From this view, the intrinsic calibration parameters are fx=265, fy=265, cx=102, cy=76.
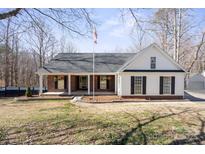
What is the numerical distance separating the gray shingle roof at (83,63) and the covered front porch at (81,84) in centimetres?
66

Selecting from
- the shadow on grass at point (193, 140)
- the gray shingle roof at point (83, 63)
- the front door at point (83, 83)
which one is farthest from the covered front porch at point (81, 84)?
the shadow on grass at point (193, 140)

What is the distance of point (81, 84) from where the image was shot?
22938mm

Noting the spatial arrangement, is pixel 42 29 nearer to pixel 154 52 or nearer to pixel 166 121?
pixel 166 121

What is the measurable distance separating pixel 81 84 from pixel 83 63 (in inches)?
71.8

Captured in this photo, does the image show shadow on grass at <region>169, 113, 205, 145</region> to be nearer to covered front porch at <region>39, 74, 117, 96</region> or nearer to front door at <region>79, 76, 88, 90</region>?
covered front porch at <region>39, 74, 117, 96</region>

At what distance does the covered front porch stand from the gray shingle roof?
0.66m

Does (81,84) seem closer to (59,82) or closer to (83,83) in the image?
(83,83)

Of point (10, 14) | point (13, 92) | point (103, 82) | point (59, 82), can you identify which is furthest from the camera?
point (13, 92)

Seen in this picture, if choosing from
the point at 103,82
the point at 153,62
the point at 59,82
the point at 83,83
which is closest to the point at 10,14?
the point at 153,62

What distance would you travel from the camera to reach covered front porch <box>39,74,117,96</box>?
2189 centimetres

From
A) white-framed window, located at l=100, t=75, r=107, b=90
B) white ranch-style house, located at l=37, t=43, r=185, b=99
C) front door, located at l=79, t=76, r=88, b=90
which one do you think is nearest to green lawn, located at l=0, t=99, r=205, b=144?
white ranch-style house, located at l=37, t=43, r=185, b=99

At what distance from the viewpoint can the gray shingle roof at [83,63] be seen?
70.4ft
